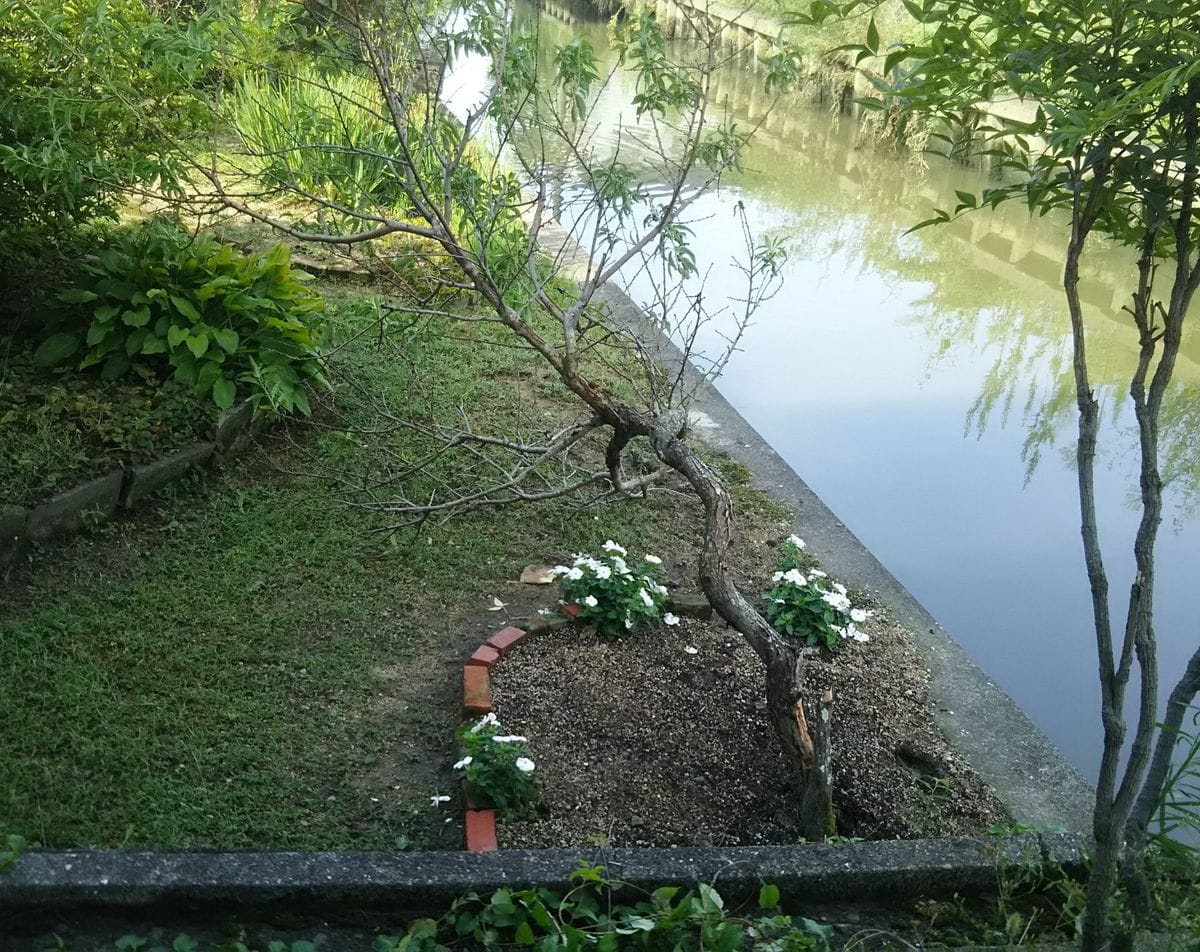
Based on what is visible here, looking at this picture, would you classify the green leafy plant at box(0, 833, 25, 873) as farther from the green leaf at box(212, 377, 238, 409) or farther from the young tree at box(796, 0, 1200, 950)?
the green leaf at box(212, 377, 238, 409)

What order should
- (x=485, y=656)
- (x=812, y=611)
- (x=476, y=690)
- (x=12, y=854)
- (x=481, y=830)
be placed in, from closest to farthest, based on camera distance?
1. (x=12, y=854)
2. (x=481, y=830)
3. (x=476, y=690)
4. (x=485, y=656)
5. (x=812, y=611)

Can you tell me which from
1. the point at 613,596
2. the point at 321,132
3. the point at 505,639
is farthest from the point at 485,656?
the point at 321,132

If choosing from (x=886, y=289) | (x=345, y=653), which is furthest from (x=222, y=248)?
(x=886, y=289)

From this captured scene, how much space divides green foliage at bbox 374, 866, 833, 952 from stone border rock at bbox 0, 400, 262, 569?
2377 millimetres

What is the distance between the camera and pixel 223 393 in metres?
4.80

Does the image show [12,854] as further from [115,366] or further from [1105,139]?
[115,366]

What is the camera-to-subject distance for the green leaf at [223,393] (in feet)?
15.7

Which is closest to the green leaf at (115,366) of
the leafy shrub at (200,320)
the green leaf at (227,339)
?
the leafy shrub at (200,320)

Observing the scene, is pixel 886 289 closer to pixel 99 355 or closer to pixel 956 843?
pixel 99 355

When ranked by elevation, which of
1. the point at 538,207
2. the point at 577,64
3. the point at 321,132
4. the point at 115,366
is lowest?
the point at 115,366

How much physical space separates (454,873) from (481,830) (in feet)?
1.76

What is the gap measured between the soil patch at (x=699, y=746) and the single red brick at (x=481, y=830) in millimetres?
42

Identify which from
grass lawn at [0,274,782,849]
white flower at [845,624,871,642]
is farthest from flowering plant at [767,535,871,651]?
grass lawn at [0,274,782,849]

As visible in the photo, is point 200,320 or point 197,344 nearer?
point 197,344
